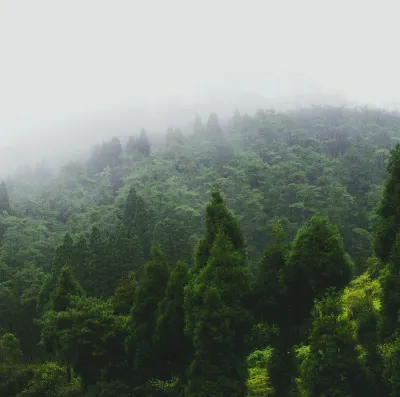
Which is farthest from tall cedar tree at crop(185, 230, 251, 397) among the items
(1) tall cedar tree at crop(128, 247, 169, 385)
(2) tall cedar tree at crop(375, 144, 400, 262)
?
(2) tall cedar tree at crop(375, 144, 400, 262)

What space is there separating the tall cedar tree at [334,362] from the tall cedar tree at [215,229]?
21.6 ft

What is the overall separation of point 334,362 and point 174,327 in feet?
28.8

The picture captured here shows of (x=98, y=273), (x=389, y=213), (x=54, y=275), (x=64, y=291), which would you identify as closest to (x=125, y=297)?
(x=64, y=291)

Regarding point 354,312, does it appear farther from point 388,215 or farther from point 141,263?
point 141,263

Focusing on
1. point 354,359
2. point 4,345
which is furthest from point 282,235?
point 4,345

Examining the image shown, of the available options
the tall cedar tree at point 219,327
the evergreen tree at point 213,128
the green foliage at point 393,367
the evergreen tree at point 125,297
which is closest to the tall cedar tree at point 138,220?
the evergreen tree at point 125,297

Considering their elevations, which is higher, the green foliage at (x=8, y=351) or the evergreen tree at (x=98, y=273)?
the evergreen tree at (x=98, y=273)

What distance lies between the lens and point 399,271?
17.5 metres

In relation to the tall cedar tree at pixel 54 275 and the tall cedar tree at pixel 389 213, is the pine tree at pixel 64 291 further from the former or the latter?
the tall cedar tree at pixel 389 213

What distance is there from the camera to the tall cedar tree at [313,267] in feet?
65.0

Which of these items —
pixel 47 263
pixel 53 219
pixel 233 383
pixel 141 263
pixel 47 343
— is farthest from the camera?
pixel 53 219

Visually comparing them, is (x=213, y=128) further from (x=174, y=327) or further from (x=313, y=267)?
(x=313, y=267)

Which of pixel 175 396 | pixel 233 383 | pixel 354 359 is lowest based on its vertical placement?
pixel 175 396

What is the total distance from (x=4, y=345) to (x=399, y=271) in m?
27.8
